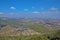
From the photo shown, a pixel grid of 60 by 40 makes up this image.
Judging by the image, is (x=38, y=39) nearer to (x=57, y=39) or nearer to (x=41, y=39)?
(x=41, y=39)

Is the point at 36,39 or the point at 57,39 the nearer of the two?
the point at 36,39

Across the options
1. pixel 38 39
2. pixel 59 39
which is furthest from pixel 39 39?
pixel 59 39

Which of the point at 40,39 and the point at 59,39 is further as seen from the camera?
the point at 59,39

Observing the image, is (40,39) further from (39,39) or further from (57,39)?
(57,39)

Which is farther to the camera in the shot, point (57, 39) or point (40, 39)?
point (57, 39)

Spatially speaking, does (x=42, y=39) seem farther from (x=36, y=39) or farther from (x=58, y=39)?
(x=58, y=39)

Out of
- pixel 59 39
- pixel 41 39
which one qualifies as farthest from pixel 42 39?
pixel 59 39

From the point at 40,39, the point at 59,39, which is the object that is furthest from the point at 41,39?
the point at 59,39
